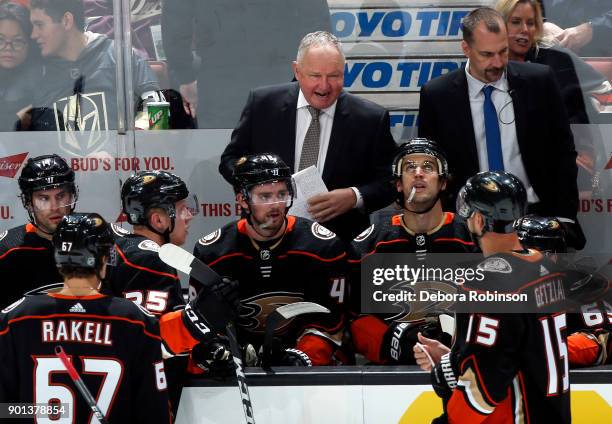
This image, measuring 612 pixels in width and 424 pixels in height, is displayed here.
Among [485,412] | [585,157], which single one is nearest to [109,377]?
[485,412]

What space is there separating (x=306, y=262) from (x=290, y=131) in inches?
31.5

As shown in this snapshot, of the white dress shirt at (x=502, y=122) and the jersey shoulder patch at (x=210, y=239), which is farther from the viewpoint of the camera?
the white dress shirt at (x=502, y=122)

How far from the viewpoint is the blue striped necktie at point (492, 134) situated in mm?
5523

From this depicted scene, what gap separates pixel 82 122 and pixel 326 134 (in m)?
1.19

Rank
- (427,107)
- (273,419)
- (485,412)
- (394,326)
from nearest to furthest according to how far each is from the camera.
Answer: (485,412), (273,419), (394,326), (427,107)

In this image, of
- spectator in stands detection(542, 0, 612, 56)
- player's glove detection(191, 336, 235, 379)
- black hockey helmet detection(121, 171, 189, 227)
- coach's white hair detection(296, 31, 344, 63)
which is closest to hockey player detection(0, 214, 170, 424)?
player's glove detection(191, 336, 235, 379)

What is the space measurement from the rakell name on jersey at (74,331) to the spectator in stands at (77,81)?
2.19 metres

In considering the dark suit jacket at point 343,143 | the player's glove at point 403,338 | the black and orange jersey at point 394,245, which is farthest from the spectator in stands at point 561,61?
the player's glove at point 403,338

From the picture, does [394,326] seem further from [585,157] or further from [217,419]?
[585,157]

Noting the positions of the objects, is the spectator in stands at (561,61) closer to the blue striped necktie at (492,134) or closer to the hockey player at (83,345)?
the blue striped necktie at (492,134)

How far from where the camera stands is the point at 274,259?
16.4ft

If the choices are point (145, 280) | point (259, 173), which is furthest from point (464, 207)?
point (145, 280)

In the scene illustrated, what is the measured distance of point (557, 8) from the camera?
5.83m

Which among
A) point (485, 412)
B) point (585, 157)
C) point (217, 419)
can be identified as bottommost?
point (217, 419)
